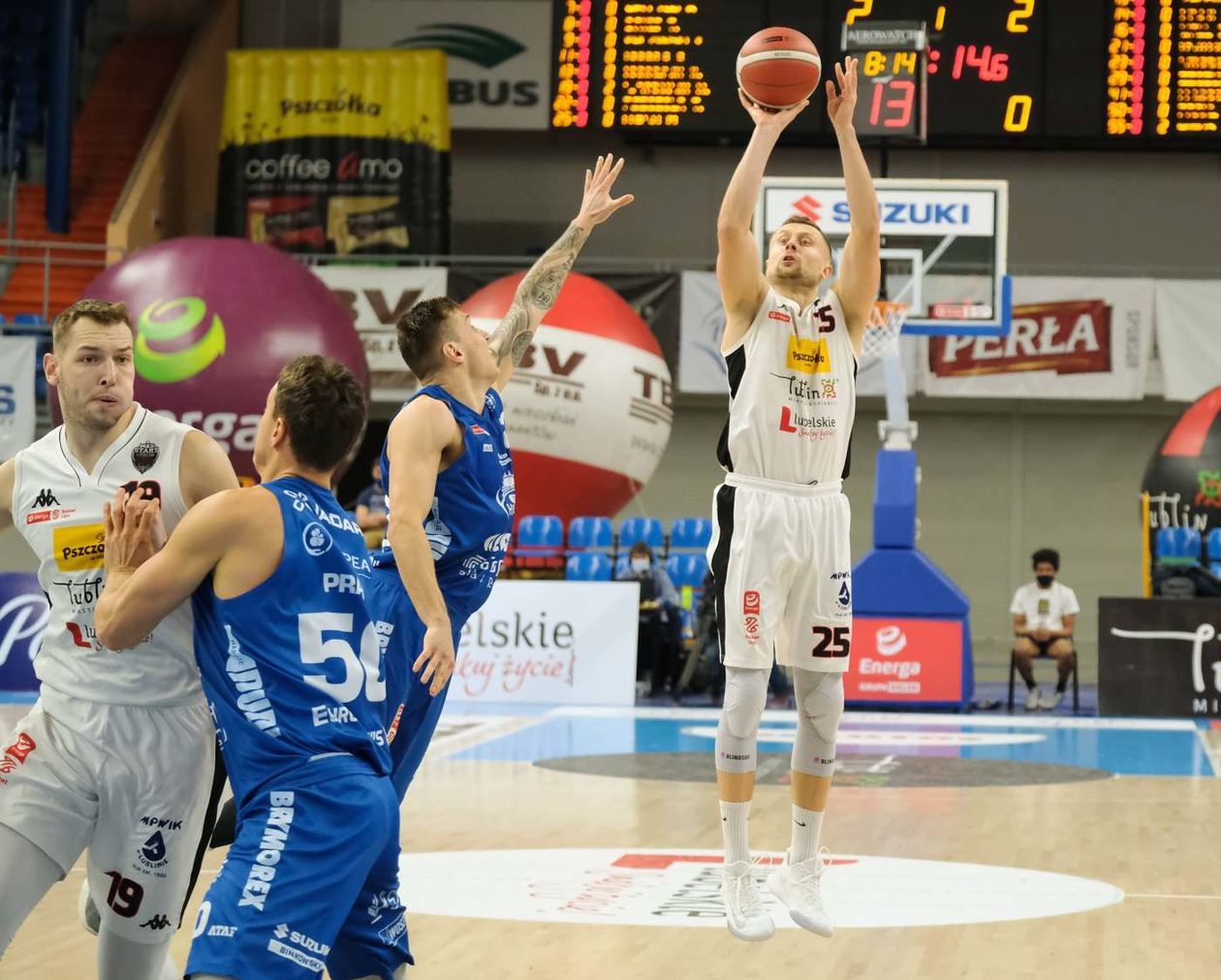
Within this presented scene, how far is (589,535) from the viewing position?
16.4m

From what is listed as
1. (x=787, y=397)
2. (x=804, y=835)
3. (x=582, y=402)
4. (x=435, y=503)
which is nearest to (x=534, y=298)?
(x=787, y=397)

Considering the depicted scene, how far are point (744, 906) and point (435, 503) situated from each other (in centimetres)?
160

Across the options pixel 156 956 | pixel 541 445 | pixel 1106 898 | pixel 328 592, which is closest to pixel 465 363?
pixel 328 592

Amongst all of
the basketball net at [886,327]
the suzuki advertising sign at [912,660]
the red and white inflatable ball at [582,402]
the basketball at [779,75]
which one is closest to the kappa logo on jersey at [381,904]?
the basketball at [779,75]

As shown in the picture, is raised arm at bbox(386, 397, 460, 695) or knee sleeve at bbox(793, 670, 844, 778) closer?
raised arm at bbox(386, 397, 460, 695)

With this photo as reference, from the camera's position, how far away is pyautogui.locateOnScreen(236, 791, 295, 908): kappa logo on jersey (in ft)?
11.2

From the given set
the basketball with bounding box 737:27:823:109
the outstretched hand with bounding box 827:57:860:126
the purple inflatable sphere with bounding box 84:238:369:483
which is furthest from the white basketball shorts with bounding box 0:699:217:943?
the purple inflatable sphere with bounding box 84:238:369:483

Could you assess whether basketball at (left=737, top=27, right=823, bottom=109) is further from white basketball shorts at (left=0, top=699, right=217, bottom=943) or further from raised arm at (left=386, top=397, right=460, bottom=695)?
white basketball shorts at (left=0, top=699, right=217, bottom=943)

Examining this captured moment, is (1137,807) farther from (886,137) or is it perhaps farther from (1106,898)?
(886,137)

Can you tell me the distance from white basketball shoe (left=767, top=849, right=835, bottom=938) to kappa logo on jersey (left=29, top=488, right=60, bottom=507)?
249cm

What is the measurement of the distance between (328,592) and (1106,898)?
4005 millimetres

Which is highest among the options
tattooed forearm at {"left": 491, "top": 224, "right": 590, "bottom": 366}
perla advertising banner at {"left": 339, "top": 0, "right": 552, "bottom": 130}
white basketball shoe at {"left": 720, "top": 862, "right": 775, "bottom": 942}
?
perla advertising banner at {"left": 339, "top": 0, "right": 552, "bottom": 130}

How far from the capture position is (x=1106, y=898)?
6.53 metres

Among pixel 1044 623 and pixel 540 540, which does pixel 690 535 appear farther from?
pixel 1044 623
